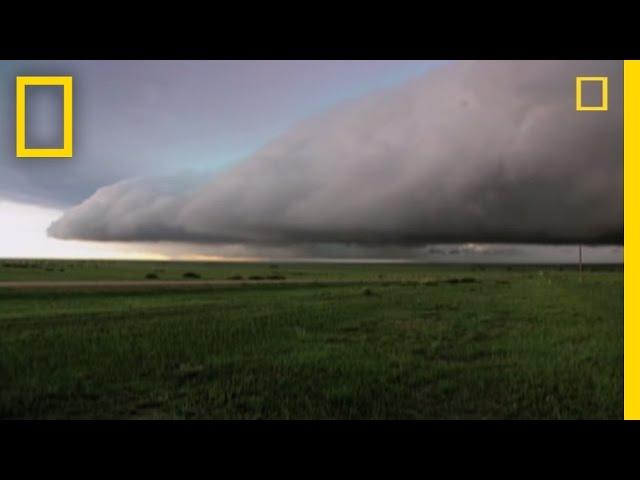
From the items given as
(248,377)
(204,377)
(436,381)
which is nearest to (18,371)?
(204,377)

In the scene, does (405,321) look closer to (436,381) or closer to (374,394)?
(436,381)

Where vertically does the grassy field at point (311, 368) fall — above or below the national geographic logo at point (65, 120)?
below

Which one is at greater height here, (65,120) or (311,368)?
(65,120)

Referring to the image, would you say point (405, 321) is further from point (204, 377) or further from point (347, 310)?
point (204, 377)

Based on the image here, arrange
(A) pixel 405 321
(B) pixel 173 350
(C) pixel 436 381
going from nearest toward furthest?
(C) pixel 436 381
(B) pixel 173 350
(A) pixel 405 321

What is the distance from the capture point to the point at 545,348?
11.1 m

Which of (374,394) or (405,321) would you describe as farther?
(405,321)

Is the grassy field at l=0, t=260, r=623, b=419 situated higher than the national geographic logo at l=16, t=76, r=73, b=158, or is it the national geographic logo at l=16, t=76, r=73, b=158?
the national geographic logo at l=16, t=76, r=73, b=158
